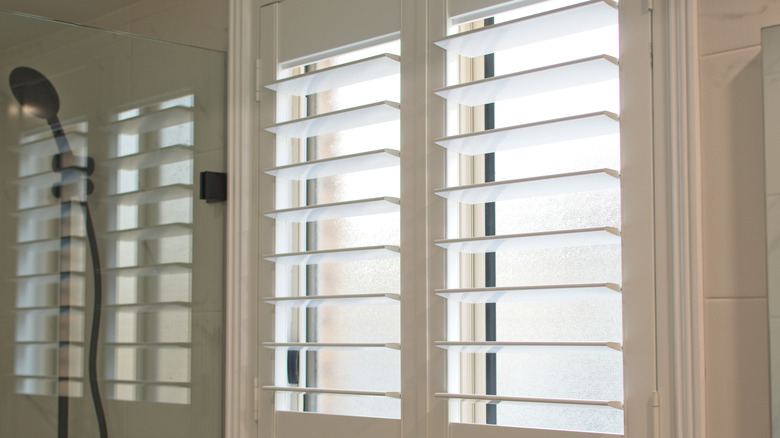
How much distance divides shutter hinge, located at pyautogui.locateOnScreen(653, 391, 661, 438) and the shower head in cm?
111

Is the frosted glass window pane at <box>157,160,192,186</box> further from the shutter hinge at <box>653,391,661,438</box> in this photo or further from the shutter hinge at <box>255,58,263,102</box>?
the shutter hinge at <box>653,391,661,438</box>

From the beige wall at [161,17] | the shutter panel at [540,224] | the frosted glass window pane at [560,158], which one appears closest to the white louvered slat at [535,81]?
the shutter panel at [540,224]

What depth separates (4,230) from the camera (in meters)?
1.38

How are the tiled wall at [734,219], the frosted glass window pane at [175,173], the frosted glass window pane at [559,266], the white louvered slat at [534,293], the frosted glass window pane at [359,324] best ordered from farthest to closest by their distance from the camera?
the frosted glass window pane at [175,173] < the frosted glass window pane at [359,324] < the frosted glass window pane at [559,266] < the white louvered slat at [534,293] < the tiled wall at [734,219]

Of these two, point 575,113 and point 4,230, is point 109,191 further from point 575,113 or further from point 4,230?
point 575,113

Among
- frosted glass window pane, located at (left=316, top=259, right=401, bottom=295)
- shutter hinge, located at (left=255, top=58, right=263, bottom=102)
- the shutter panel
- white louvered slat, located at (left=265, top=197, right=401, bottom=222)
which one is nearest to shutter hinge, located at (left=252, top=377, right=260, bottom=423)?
frosted glass window pane, located at (left=316, top=259, right=401, bottom=295)

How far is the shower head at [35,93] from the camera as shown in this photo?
141cm

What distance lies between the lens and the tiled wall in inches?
38.7

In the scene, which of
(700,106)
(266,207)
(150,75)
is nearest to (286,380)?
(266,207)

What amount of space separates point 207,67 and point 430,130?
0.57m

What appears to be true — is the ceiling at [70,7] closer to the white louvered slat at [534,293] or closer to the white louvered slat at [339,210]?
the white louvered slat at [339,210]

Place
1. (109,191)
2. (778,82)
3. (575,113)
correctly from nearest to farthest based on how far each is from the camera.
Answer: (778,82) → (575,113) → (109,191)

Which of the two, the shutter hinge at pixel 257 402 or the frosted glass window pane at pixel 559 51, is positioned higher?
the frosted glass window pane at pixel 559 51

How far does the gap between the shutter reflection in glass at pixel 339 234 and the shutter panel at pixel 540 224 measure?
0.15m
